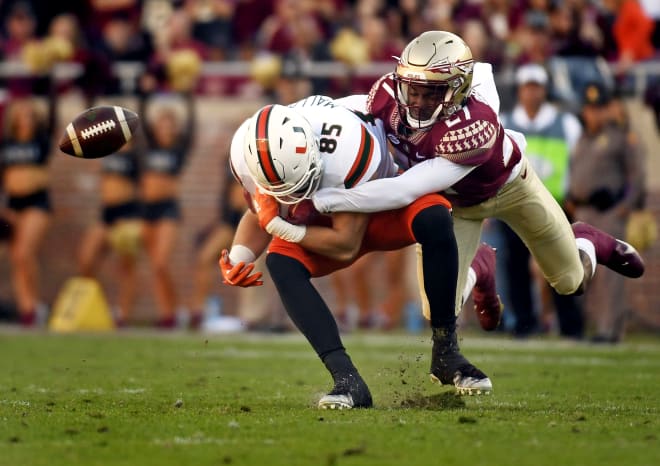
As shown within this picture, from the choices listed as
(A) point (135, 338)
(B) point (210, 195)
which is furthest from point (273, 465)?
(B) point (210, 195)

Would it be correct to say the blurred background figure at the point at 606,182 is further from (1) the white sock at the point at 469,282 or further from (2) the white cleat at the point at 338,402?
(2) the white cleat at the point at 338,402

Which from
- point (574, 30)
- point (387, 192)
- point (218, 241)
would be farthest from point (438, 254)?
point (218, 241)

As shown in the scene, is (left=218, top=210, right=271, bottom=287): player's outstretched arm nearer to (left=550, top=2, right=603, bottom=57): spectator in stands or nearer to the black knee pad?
the black knee pad

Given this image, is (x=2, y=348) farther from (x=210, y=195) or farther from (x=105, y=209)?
(x=210, y=195)

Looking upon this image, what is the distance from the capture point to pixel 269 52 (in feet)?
41.1

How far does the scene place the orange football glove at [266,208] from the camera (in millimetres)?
5617

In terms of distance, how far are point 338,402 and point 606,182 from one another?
16.8ft

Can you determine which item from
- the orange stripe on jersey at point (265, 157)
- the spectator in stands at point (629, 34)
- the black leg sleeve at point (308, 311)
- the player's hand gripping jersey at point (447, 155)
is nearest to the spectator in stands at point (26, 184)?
the spectator in stands at point (629, 34)

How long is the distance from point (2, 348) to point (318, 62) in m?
4.45

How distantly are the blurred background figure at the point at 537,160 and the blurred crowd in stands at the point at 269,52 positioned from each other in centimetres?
41

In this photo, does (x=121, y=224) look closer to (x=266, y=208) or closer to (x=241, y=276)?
(x=241, y=276)

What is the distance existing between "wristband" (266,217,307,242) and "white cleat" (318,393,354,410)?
693 mm

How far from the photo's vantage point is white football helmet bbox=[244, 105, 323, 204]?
539 cm

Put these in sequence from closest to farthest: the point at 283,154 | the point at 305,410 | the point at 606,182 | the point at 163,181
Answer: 1. the point at 283,154
2. the point at 305,410
3. the point at 606,182
4. the point at 163,181
